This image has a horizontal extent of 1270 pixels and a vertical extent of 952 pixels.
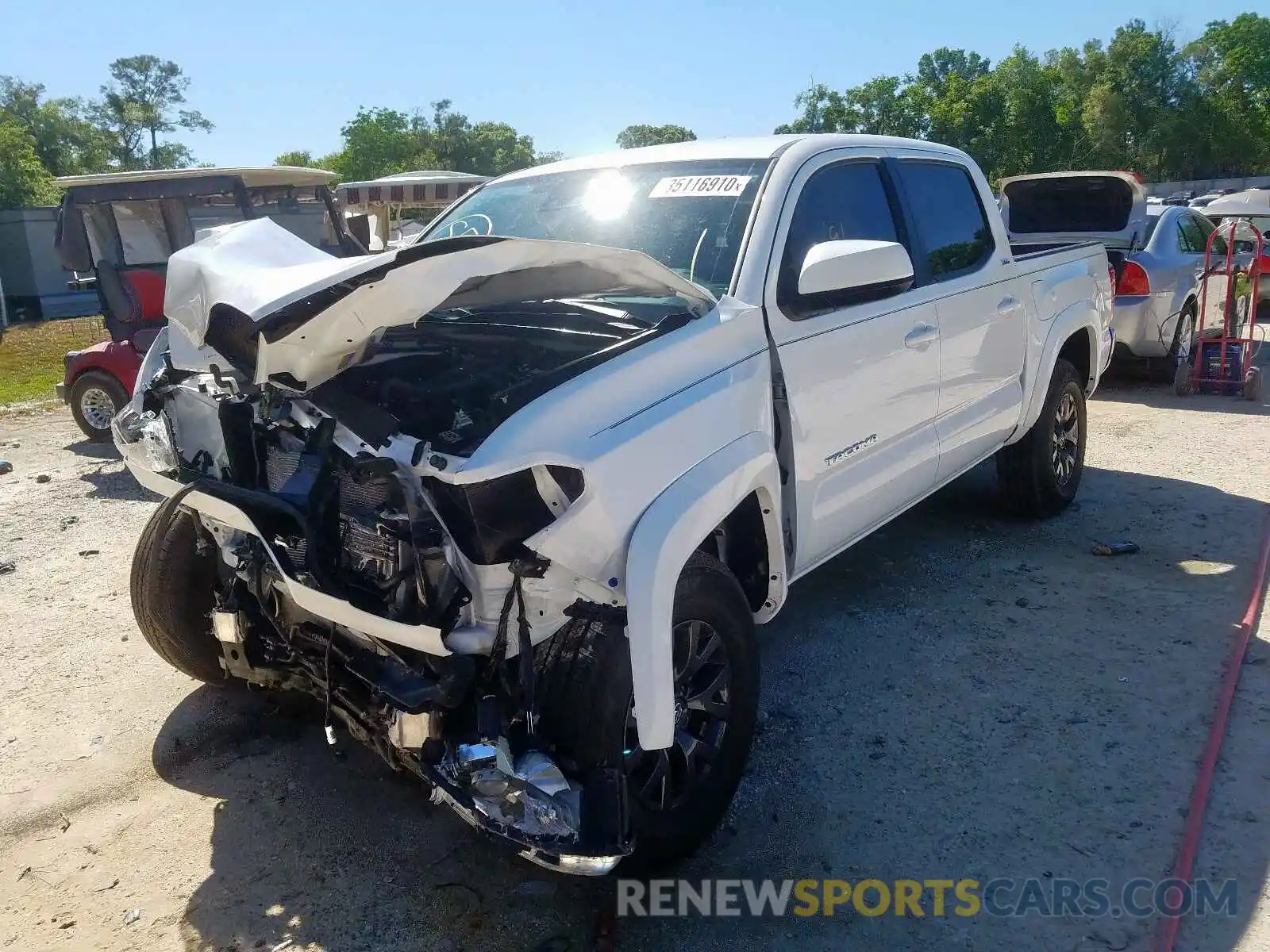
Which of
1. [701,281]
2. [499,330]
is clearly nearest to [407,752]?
[499,330]

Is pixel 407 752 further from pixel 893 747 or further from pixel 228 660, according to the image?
pixel 893 747

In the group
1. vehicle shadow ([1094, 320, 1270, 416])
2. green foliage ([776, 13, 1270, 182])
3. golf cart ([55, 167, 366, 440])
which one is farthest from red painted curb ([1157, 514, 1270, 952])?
green foliage ([776, 13, 1270, 182])

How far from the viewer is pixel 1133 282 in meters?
9.36

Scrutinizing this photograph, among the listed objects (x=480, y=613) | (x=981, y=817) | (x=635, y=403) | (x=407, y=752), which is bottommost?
(x=981, y=817)

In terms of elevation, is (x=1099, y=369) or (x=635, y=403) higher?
(x=635, y=403)

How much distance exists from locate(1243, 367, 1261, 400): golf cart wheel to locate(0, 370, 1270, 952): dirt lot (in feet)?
14.1

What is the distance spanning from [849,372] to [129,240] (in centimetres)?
869

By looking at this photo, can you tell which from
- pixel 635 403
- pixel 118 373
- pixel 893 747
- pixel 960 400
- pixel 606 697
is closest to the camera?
pixel 606 697

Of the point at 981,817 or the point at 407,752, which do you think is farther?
the point at 981,817

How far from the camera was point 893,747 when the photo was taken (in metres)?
3.53

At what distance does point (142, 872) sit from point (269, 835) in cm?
36

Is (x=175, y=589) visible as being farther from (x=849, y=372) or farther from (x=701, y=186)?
(x=849, y=372)

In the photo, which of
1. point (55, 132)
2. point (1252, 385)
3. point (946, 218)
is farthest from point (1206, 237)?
point (55, 132)

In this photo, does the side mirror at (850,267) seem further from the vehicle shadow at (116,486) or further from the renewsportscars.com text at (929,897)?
the vehicle shadow at (116,486)
